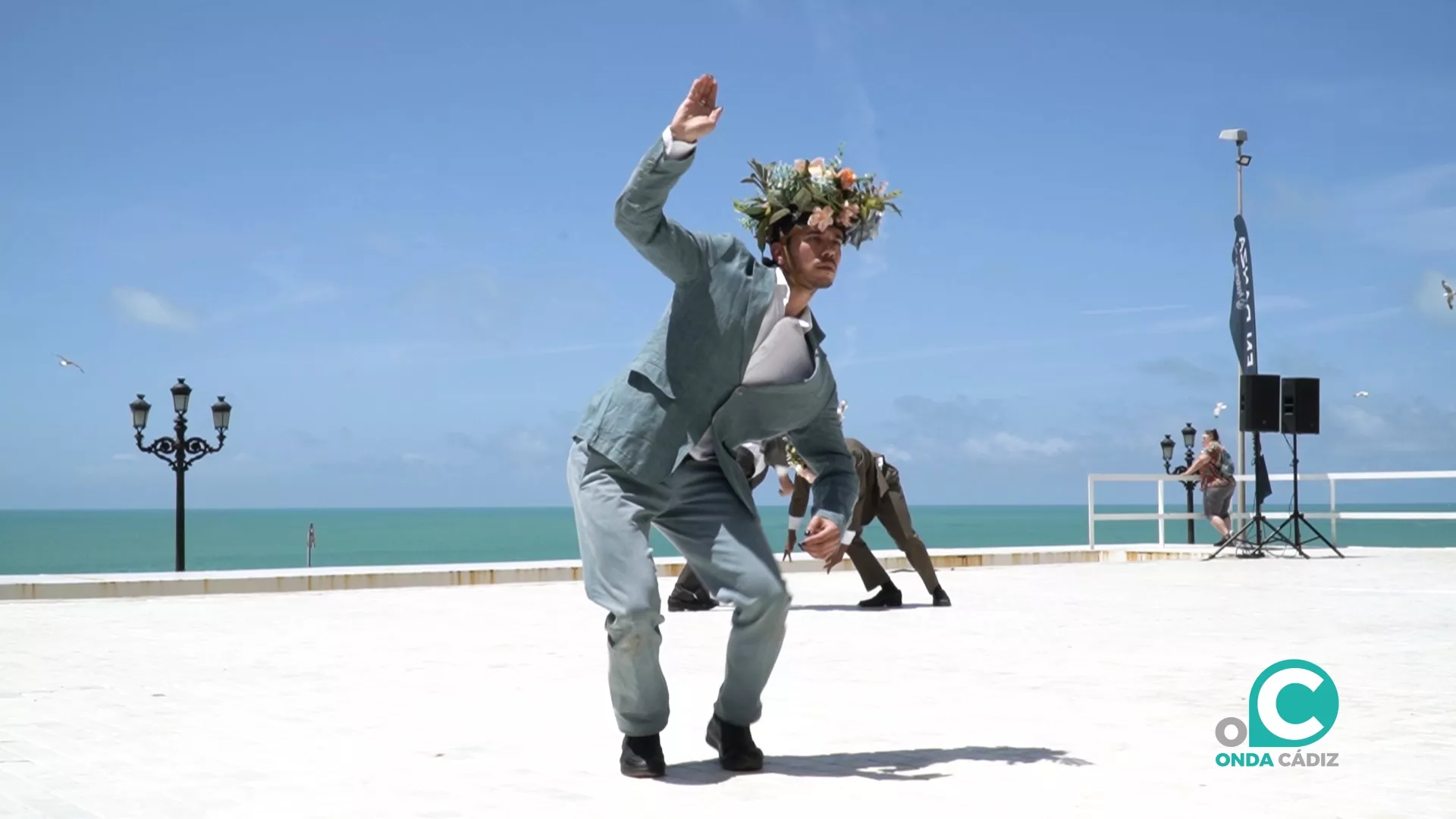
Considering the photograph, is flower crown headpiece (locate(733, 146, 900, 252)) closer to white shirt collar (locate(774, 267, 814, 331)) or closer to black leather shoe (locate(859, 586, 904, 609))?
white shirt collar (locate(774, 267, 814, 331))

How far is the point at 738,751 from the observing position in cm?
524

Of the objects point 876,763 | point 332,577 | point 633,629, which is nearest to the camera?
point 633,629

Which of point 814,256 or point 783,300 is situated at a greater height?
point 814,256

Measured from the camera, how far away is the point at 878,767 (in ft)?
17.3

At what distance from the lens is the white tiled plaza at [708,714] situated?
481cm

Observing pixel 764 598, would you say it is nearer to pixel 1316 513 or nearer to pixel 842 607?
pixel 842 607

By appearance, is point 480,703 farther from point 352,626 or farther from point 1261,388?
point 1261,388

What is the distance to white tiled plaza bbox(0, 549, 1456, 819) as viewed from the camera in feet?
15.8

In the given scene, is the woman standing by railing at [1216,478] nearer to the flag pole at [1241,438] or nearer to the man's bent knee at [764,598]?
the flag pole at [1241,438]

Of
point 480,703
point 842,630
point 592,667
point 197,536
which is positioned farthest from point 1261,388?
point 197,536

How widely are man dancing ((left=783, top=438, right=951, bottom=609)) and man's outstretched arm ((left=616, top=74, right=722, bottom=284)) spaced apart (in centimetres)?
746

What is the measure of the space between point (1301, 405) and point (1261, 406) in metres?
0.51

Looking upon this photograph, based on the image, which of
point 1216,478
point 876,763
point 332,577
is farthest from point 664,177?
point 1216,478

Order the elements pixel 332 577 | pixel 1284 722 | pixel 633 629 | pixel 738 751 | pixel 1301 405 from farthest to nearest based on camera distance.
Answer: pixel 1301 405, pixel 332 577, pixel 1284 722, pixel 738 751, pixel 633 629
